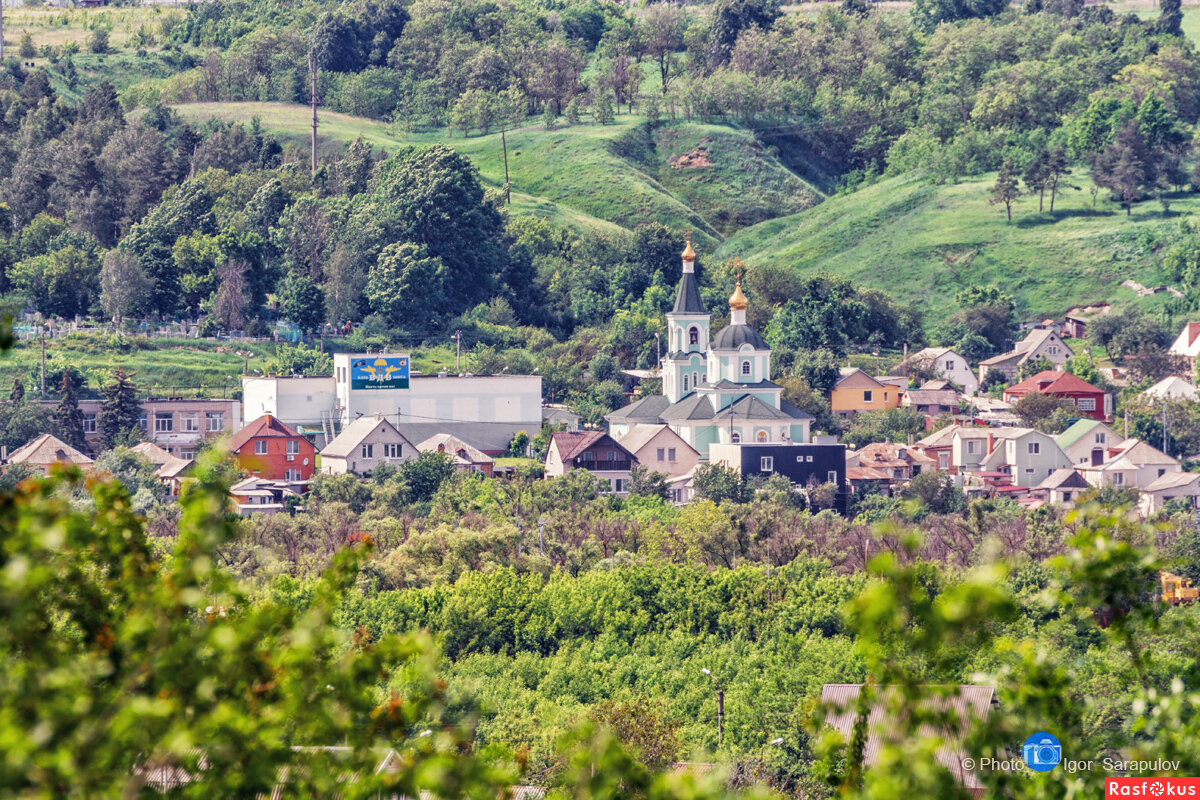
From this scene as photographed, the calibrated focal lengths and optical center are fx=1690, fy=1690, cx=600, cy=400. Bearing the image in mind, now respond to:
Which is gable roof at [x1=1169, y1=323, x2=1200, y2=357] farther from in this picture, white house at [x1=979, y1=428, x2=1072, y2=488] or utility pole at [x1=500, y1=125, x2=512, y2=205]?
utility pole at [x1=500, y1=125, x2=512, y2=205]

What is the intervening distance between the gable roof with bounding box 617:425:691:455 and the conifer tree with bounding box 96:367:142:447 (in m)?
18.8

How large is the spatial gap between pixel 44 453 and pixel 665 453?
22853mm

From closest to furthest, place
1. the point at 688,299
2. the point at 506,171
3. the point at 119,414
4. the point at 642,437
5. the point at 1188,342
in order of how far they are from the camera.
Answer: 1. the point at 119,414
2. the point at 642,437
3. the point at 688,299
4. the point at 1188,342
5. the point at 506,171

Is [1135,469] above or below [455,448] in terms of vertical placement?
below

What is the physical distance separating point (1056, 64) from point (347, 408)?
66812 mm

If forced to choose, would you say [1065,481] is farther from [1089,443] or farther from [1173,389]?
[1173,389]

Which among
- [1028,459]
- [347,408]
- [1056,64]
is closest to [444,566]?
[347,408]

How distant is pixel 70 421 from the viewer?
2547 inches

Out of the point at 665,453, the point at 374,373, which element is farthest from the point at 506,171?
the point at 665,453

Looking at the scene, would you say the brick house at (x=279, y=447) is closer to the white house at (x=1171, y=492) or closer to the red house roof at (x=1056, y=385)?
the white house at (x=1171, y=492)

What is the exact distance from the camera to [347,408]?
2694 inches

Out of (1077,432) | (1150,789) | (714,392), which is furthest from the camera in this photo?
(714,392)

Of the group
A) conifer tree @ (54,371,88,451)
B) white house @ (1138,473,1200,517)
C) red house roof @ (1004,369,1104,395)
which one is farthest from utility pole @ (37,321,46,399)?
white house @ (1138,473,1200,517)

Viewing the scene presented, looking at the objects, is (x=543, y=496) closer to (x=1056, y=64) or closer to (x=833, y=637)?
(x=833, y=637)
